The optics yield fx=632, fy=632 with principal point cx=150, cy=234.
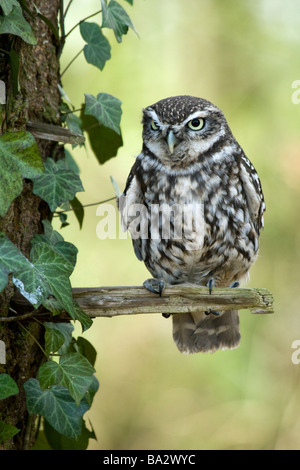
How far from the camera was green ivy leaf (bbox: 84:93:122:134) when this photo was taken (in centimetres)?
220

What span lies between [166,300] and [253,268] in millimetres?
2498

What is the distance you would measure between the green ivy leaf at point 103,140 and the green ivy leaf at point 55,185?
1.00ft

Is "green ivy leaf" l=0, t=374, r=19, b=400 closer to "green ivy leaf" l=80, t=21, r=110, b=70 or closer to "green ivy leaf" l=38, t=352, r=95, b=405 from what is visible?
"green ivy leaf" l=38, t=352, r=95, b=405

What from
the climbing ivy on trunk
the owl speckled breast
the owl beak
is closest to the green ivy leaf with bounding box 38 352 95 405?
the climbing ivy on trunk

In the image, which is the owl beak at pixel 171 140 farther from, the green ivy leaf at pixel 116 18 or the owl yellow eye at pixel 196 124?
the green ivy leaf at pixel 116 18

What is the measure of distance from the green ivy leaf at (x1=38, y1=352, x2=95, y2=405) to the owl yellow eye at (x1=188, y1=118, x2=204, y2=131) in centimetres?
103

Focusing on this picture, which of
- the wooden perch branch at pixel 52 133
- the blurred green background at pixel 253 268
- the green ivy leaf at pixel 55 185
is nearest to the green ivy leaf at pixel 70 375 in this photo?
the green ivy leaf at pixel 55 185

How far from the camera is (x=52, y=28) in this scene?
213cm

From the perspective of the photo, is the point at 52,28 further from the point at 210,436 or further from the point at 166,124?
the point at 210,436

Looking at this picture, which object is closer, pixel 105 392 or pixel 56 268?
pixel 56 268

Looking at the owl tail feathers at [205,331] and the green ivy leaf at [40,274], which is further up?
the green ivy leaf at [40,274]

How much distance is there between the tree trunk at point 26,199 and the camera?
196 cm
